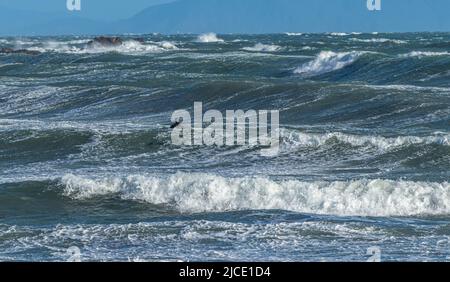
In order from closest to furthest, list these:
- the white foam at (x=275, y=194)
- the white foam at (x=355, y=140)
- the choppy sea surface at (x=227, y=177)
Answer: the choppy sea surface at (x=227, y=177)
the white foam at (x=275, y=194)
the white foam at (x=355, y=140)

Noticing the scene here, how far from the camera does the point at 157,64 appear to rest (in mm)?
54062

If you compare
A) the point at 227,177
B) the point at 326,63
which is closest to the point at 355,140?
the point at 227,177

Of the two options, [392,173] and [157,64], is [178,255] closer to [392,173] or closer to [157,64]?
[392,173]

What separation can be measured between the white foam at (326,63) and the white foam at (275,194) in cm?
3234

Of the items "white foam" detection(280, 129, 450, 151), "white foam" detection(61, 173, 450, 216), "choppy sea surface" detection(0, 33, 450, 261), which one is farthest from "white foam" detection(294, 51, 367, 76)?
"white foam" detection(61, 173, 450, 216)

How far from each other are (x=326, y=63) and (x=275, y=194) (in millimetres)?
35173

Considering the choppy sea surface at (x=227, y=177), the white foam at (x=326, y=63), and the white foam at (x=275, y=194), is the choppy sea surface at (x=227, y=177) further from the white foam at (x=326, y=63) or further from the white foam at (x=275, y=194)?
the white foam at (x=326, y=63)

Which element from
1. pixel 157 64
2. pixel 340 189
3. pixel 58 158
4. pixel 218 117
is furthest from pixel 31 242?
pixel 157 64

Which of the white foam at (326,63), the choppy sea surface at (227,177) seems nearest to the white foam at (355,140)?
the choppy sea surface at (227,177)

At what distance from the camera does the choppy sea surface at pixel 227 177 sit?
10734mm

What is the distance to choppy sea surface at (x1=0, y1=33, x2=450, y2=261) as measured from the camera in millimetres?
10734

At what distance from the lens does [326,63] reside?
161 ft

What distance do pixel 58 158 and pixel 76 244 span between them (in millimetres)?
9979

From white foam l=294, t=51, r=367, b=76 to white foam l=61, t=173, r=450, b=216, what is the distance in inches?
1273
